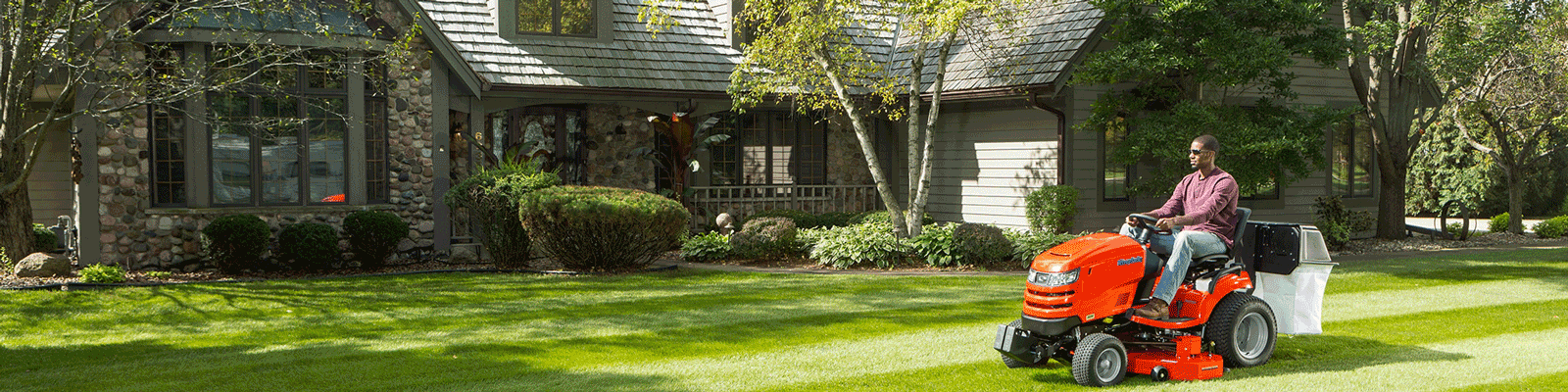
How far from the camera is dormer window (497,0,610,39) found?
1589cm

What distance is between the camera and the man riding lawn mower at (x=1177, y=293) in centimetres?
604

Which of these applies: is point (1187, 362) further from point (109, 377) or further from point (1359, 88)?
point (1359, 88)

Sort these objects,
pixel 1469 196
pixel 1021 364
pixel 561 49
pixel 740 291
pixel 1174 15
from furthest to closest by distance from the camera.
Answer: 1. pixel 1469 196
2. pixel 561 49
3. pixel 1174 15
4. pixel 740 291
5. pixel 1021 364

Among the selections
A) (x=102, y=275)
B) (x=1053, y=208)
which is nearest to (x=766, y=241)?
(x=1053, y=208)

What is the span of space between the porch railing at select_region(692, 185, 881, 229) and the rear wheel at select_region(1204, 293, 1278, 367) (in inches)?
415

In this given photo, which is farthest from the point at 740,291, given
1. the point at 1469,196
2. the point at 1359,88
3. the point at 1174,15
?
the point at 1469,196

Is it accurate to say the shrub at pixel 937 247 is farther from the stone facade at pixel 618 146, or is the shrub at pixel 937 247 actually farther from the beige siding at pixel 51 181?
the beige siding at pixel 51 181

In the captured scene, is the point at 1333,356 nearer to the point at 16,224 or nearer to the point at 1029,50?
the point at 1029,50

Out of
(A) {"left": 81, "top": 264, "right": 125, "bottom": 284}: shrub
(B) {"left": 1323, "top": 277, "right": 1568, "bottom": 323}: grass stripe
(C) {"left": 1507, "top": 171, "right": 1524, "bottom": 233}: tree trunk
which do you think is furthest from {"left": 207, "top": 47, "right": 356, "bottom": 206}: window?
(C) {"left": 1507, "top": 171, "right": 1524, "bottom": 233}: tree trunk

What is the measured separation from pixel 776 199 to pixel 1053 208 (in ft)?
15.0

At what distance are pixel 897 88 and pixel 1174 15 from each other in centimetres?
343

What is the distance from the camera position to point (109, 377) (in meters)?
6.63

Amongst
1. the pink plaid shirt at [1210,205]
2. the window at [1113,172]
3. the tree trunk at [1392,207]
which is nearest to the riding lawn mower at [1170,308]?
the pink plaid shirt at [1210,205]

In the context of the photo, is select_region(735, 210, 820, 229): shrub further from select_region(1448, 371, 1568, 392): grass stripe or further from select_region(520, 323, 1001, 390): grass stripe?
select_region(1448, 371, 1568, 392): grass stripe
